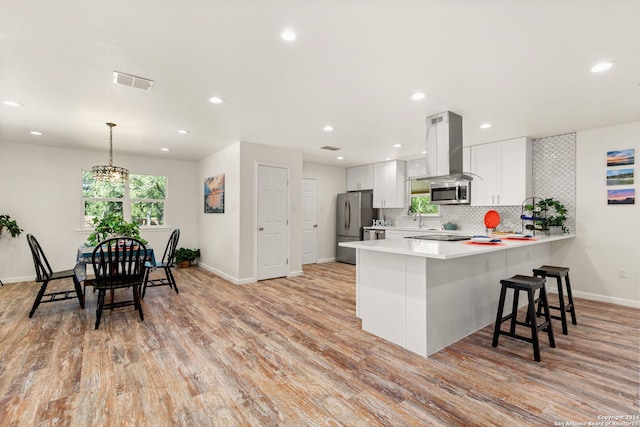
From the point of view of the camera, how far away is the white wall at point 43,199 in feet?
16.9

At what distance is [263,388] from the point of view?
2088mm

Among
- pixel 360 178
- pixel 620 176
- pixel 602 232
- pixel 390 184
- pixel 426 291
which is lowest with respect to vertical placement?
pixel 426 291

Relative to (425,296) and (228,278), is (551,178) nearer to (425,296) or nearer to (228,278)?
(425,296)

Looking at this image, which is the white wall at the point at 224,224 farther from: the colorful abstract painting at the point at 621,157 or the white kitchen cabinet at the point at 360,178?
the colorful abstract painting at the point at 621,157

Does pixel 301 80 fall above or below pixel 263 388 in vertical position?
above

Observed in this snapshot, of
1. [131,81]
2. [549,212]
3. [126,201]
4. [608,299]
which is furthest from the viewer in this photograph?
[126,201]

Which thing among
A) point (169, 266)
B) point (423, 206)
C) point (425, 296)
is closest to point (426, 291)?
point (425, 296)

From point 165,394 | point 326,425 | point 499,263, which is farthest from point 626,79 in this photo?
point 165,394

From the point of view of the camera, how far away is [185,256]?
6.49 meters

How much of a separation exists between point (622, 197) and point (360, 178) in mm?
4672

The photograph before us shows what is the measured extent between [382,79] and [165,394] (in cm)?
298

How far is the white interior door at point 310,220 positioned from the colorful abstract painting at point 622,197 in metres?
5.16

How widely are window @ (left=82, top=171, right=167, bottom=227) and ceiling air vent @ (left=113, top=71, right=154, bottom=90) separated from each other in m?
3.82

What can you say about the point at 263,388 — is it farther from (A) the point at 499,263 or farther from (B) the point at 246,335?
(A) the point at 499,263
